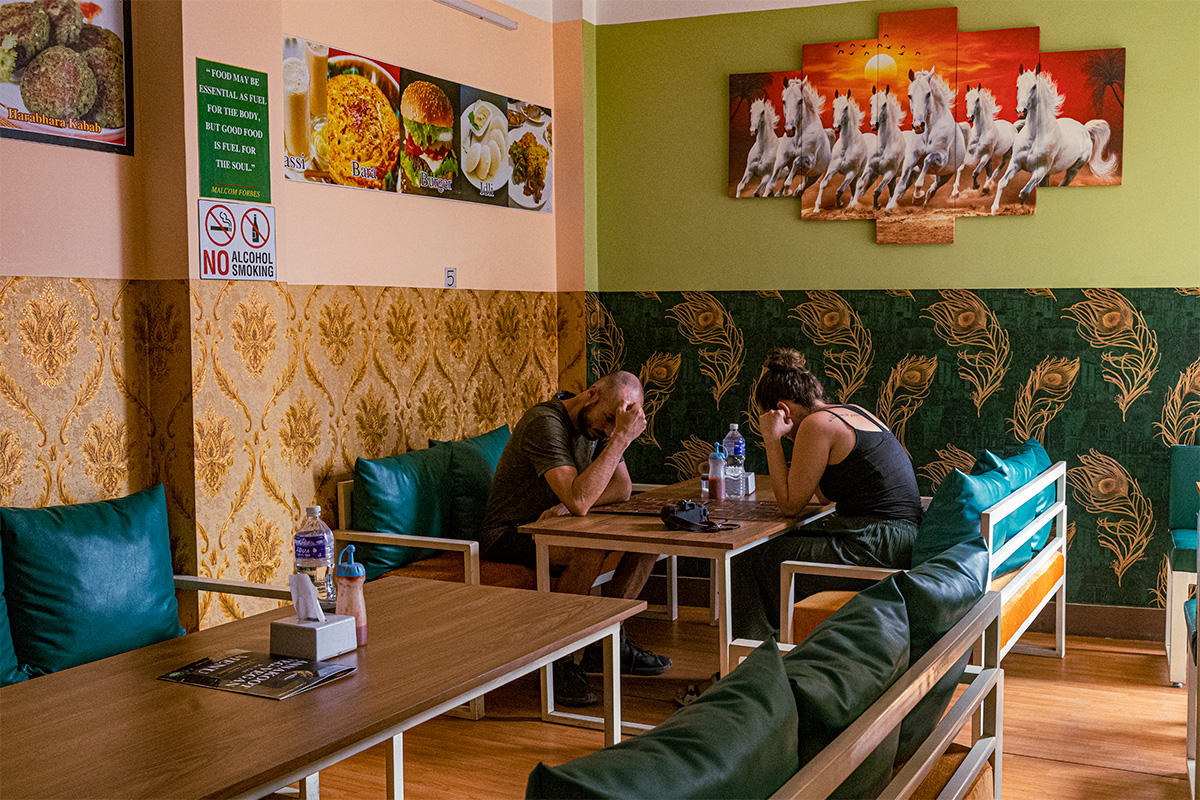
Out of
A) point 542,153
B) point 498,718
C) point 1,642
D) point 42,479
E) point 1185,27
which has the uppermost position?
point 1185,27

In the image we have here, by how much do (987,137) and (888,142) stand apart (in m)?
0.46

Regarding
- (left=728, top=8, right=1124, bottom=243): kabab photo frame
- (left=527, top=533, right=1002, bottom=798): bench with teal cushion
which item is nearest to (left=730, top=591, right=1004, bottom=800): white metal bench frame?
(left=527, top=533, right=1002, bottom=798): bench with teal cushion

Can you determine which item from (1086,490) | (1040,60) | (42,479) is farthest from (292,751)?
(1040,60)

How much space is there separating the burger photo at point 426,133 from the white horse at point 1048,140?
2633 mm

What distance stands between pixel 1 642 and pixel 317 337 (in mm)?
1783

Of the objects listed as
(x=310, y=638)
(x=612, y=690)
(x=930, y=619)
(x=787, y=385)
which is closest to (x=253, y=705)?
(x=310, y=638)

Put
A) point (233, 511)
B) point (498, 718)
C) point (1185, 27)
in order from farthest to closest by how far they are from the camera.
→ point (1185, 27) < point (498, 718) < point (233, 511)

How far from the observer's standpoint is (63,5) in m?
3.29

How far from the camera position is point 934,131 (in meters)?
5.30

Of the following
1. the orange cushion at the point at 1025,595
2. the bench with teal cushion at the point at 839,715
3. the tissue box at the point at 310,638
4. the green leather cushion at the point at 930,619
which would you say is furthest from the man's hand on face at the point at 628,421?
the tissue box at the point at 310,638

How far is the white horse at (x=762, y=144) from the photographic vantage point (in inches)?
220

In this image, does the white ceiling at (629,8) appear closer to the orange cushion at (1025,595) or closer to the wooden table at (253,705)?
the orange cushion at (1025,595)

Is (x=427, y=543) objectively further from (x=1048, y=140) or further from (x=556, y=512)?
(x=1048, y=140)

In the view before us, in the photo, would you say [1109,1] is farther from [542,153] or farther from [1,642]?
[1,642]
